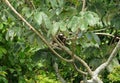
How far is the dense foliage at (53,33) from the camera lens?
6.29ft

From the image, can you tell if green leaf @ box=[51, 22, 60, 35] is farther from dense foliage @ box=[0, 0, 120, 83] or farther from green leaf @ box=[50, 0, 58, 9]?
green leaf @ box=[50, 0, 58, 9]

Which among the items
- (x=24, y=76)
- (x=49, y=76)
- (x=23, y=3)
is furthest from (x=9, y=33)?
(x=49, y=76)

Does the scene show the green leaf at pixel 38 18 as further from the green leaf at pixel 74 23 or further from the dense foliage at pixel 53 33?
the green leaf at pixel 74 23

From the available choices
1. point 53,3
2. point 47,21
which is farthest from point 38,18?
point 53,3

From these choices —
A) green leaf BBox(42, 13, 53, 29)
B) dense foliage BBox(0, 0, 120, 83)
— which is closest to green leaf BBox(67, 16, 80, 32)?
dense foliage BBox(0, 0, 120, 83)

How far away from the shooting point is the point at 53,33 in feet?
6.09

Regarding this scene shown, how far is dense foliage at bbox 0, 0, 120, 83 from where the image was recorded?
192 cm

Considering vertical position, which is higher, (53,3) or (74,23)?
(53,3)

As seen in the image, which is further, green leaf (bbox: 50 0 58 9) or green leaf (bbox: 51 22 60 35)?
green leaf (bbox: 50 0 58 9)

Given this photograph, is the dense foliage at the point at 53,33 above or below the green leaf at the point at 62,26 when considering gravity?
above

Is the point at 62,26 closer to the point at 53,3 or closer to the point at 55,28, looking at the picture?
the point at 55,28

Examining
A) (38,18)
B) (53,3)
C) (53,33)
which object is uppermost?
(53,3)

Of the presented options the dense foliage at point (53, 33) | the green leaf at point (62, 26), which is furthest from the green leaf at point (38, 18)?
the green leaf at point (62, 26)

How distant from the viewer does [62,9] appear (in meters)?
1.97
